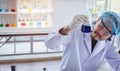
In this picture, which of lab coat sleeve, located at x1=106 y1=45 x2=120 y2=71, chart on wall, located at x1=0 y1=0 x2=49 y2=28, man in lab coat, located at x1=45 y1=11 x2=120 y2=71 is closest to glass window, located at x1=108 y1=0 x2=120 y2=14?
chart on wall, located at x1=0 y1=0 x2=49 y2=28

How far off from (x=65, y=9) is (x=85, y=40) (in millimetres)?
3585

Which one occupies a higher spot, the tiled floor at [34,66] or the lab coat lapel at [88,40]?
the lab coat lapel at [88,40]

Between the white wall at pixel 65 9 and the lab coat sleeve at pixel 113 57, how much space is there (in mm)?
3298

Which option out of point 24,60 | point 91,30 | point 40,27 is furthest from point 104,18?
point 40,27

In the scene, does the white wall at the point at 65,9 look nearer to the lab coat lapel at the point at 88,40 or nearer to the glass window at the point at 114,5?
the glass window at the point at 114,5

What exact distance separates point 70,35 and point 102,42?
0.26 meters

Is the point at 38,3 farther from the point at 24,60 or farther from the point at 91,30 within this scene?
the point at 91,30

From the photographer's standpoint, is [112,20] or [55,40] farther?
[55,40]

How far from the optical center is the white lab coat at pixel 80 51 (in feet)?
2.93

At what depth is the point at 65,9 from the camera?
4.45 metres

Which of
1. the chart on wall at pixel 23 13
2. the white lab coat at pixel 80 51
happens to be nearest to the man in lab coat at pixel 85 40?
the white lab coat at pixel 80 51

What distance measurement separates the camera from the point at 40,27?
432 cm

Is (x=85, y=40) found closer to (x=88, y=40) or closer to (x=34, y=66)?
(x=88, y=40)

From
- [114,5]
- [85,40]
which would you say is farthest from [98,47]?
[114,5]
